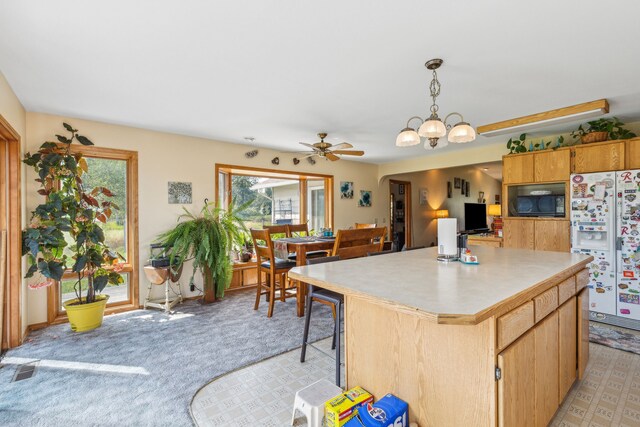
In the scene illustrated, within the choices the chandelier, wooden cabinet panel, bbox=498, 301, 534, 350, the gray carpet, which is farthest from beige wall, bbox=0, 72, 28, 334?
wooden cabinet panel, bbox=498, 301, 534, 350

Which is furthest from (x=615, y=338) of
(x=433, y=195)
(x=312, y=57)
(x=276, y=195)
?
(x=433, y=195)

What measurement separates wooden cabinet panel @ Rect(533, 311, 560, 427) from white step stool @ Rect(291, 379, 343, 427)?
100 cm

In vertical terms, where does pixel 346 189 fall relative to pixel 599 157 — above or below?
below

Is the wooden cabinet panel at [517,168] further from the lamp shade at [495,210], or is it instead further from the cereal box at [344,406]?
the lamp shade at [495,210]

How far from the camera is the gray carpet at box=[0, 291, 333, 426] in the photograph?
186 centimetres

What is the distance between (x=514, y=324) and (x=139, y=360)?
268 cm

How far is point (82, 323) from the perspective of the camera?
10.2 feet

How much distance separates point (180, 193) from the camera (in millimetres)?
4227

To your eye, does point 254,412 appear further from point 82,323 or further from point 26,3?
point 26,3

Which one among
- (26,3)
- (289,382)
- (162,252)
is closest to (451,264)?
(289,382)

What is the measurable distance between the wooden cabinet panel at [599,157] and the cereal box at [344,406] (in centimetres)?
377

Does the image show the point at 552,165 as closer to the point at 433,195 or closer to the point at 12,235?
the point at 433,195

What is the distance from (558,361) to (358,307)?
1.17m

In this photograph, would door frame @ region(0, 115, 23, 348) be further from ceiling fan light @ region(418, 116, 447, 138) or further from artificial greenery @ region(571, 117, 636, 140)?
artificial greenery @ region(571, 117, 636, 140)
